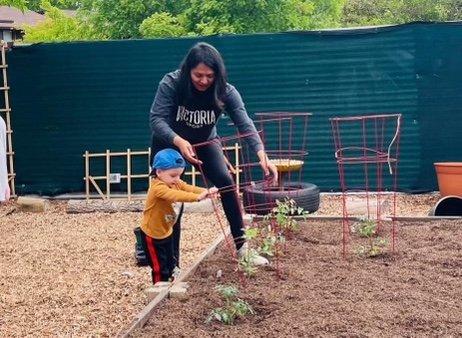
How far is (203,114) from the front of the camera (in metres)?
4.73

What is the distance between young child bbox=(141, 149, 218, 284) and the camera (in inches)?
179

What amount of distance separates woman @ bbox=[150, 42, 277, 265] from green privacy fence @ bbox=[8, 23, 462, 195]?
4.79 m

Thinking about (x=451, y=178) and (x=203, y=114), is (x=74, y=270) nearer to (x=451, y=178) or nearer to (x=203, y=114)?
(x=203, y=114)

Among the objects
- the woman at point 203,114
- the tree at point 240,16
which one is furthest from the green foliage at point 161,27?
the woman at point 203,114

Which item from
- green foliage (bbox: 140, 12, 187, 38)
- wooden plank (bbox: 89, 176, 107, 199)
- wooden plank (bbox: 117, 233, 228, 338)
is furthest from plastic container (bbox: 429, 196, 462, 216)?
green foliage (bbox: 140, 12, 187, 38)

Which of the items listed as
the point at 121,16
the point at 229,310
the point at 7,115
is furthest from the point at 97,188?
the point at 121,16

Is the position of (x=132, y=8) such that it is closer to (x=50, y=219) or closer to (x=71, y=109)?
(x=71, y=109)

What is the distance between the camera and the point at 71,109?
32.9 ft

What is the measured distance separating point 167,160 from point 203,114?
420 millimetres

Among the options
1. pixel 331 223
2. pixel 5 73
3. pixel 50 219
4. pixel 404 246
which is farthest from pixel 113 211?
pixel 404 246

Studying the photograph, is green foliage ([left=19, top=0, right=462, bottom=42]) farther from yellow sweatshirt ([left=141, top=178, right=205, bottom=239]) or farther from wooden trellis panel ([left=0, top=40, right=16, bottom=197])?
yellow sweatshirt ([left=141, top=178, right=205, bottom=239])

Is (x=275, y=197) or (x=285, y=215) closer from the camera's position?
(x=285, y=215)

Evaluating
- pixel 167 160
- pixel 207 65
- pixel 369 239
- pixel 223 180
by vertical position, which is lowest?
pixel 369 239

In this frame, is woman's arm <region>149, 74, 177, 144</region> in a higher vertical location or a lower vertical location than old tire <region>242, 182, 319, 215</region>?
higher
